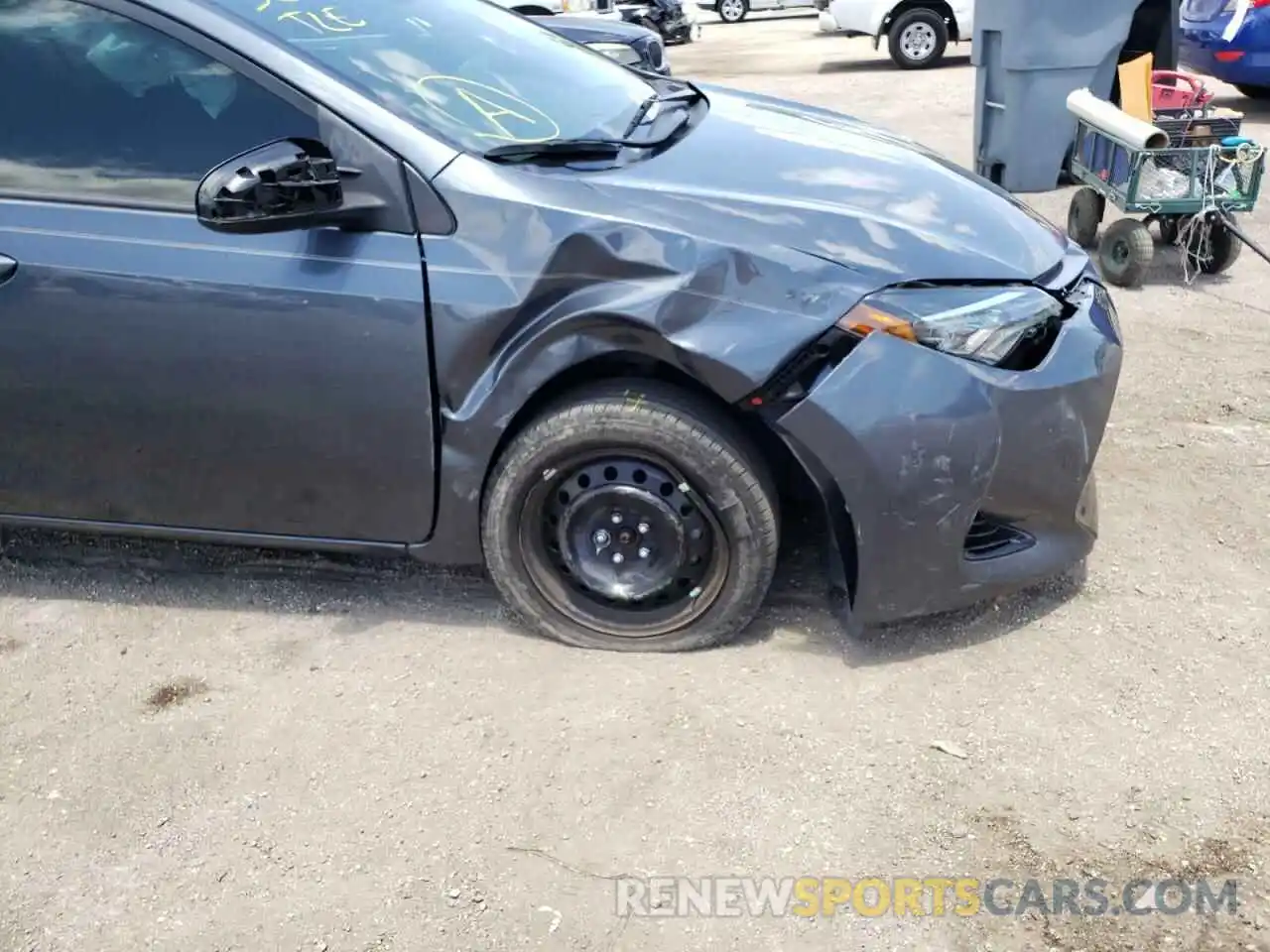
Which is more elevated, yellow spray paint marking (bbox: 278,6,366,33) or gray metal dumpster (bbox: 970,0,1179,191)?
yellow spray paint marking (bbox: 278,6,366,33)

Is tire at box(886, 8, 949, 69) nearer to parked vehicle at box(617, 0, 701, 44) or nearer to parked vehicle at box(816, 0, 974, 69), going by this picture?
parked vehicle at box(816, 0, 974, 69)

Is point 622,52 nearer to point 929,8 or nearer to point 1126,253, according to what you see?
point 1126,253

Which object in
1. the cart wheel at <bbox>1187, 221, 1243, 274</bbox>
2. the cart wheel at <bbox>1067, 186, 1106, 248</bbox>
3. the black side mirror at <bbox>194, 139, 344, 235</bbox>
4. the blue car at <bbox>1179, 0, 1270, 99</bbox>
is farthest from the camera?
the blue car at <bbox>1179, 0, 1270, 99</bbox>

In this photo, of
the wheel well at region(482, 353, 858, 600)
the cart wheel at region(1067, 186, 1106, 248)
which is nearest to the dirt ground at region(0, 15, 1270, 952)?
the wheel well at region(482, 353, 858, 600)

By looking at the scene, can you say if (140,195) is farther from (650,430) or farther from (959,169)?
(959,169)

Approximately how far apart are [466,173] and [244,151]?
550 mm

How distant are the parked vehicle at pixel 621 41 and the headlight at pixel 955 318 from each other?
225 inches

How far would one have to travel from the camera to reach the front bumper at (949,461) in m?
2.57

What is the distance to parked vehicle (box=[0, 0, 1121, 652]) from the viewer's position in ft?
8.55

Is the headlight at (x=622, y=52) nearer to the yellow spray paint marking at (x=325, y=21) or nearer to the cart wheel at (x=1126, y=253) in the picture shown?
the cart wheel at (x=1126, y=253)

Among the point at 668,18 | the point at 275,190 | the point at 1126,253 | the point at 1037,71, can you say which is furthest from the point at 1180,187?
the point at 668,18

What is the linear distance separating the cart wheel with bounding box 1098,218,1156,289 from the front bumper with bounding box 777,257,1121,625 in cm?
301

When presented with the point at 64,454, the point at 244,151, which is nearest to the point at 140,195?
the point at 244,151

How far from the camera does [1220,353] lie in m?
4.75
